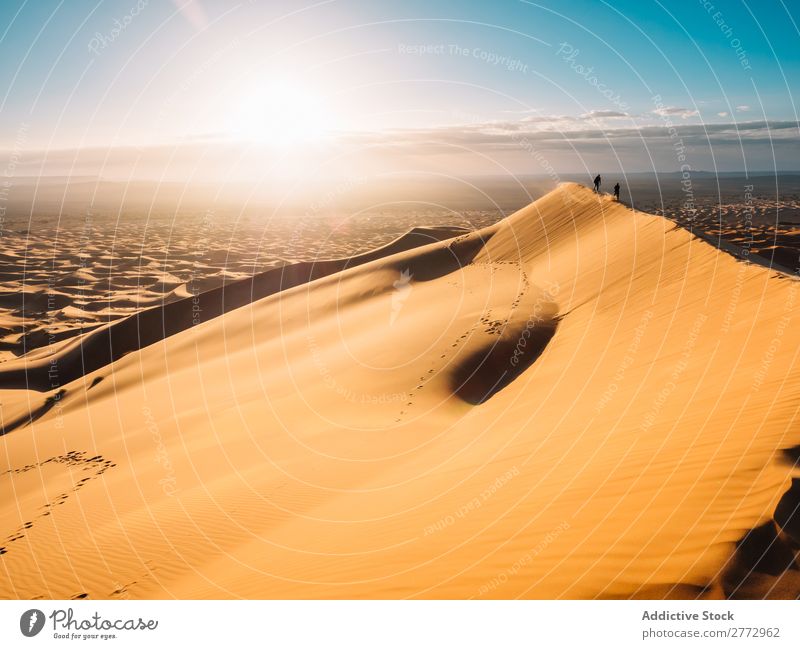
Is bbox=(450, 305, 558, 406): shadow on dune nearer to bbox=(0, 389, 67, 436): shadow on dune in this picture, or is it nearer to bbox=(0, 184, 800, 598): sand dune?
bbox=(0, 184, 800, 598): sand dune

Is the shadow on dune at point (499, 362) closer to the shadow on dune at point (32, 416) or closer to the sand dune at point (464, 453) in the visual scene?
the sand dune at point (464, 453)

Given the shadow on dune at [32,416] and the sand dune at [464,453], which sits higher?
the sand dune at [464,453]

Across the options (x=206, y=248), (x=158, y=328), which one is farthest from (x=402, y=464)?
(x=206, y=248)

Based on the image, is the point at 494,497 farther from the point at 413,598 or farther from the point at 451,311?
the point at 451,311

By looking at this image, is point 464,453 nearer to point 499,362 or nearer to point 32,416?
point 499,362

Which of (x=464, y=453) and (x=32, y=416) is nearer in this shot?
(x=464, y=453)

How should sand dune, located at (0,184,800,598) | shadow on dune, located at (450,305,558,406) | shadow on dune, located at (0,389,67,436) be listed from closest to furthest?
sand dune, located at (0,184,800,598), shadow on dune, located at (450,305,558,406), shadow on dune, located at (0,389,67,436)

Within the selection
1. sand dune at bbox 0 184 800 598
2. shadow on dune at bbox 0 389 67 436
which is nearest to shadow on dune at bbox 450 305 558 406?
sand dune at bbox 0 184 800 598

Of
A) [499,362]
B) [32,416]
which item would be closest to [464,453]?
[499,362]

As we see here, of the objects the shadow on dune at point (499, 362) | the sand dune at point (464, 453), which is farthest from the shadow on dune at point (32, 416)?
the shadow on dune at point (499, 362)

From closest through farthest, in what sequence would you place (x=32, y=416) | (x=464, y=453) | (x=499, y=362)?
1. (x=464, y=453)
2. (x=499, y=362)
3. (x=32, y=416)
